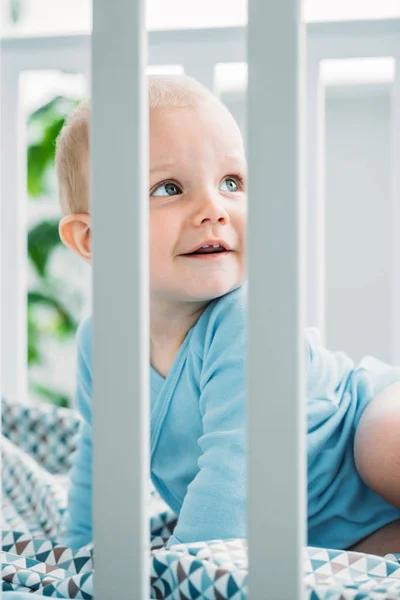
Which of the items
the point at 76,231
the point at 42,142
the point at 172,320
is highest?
the point at 42,142

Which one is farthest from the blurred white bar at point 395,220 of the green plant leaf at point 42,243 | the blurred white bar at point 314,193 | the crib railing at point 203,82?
the green plant leaf at point 42,243

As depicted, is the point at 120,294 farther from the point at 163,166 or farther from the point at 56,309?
the point at 56,309

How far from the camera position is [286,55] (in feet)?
1.35

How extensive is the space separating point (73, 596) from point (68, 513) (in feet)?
1.33

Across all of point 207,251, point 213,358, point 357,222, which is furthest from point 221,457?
point 357,222

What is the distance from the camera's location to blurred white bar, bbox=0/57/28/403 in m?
1.29

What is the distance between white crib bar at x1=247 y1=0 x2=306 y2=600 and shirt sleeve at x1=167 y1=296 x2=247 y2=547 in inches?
10.5

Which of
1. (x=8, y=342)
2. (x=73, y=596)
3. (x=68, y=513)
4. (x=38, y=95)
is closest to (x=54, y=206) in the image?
(x=38, y=95)

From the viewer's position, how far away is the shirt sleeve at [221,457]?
0.69 meters

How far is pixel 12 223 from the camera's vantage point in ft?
4.29

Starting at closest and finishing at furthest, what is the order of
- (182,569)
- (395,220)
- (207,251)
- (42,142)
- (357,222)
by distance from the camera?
(182,569), (207,251), (395,220), (357,222), (42,142)

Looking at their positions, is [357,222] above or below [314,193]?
above

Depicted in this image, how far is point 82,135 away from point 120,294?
0.51 m

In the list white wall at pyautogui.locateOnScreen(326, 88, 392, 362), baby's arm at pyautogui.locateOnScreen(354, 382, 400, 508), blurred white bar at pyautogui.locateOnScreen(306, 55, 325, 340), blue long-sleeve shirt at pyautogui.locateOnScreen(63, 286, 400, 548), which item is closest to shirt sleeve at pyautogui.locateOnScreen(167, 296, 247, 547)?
blue long-sleeve shirt at pyautogui.locateOnScreen(63, 286, 400, 548)
